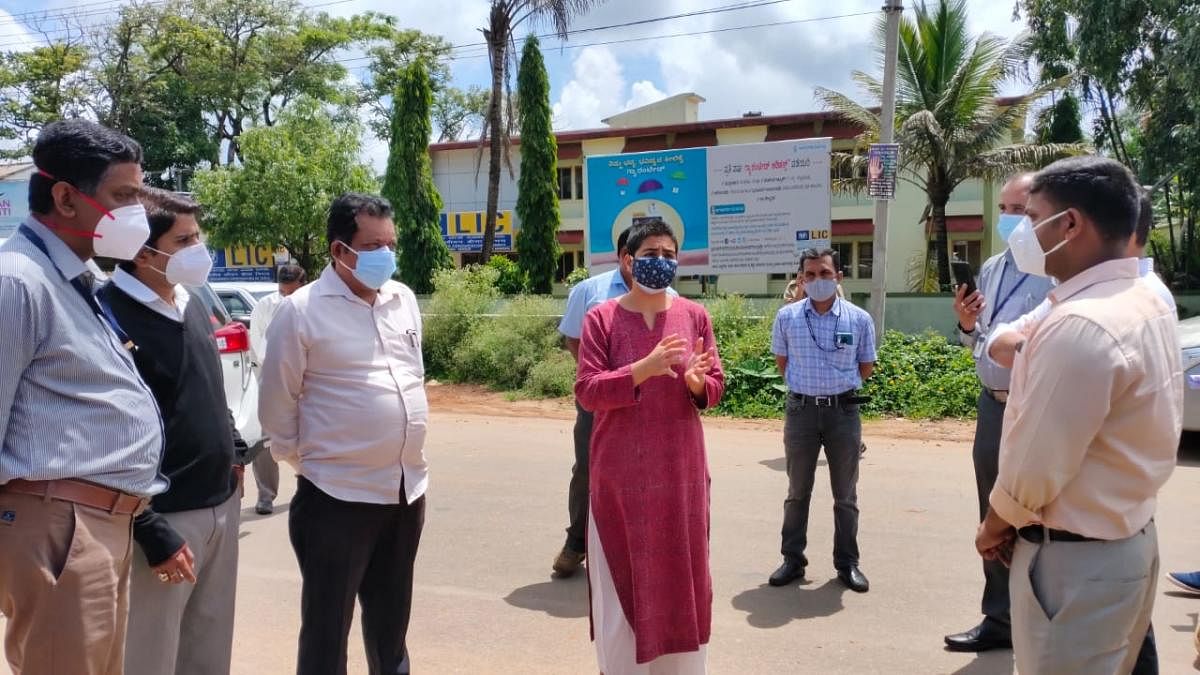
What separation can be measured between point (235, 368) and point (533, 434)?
14.1 ft

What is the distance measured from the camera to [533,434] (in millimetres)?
10531

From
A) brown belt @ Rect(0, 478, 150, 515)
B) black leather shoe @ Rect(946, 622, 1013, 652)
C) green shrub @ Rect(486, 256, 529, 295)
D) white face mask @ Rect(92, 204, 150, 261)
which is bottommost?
black leather shoe @ Rect(946, 622, 1013, 652)

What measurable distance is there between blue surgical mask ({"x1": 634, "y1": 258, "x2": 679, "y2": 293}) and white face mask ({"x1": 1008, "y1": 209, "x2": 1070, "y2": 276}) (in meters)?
1.22

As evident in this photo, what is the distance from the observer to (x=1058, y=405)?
2418 millimetres

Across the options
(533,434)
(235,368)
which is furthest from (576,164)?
(235,368)

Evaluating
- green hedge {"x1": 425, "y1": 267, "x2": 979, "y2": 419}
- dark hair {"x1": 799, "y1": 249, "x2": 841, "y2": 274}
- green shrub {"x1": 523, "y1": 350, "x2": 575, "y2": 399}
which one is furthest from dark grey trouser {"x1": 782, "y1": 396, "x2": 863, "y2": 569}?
green shrub {"x1": 523, "y1": 350, "x2": 575, "y2": 399}

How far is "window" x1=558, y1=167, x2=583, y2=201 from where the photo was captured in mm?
29281

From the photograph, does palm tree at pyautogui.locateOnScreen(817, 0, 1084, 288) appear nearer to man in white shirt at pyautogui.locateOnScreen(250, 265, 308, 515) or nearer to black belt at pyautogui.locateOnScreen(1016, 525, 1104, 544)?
man in white shirt at pyautogui.locateOnScreen(250, 265, 308, 515)

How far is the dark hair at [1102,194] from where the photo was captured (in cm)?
255

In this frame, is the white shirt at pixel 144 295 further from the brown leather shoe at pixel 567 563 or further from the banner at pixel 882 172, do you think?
the banner at pixel 882 172

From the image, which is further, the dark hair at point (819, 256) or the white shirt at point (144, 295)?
the dark hair at point (819, 256)

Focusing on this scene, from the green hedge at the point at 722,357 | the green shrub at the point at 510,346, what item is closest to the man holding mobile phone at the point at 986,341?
the green hedge at the point at 722,357

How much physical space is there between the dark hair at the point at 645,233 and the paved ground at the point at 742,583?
1987 mm

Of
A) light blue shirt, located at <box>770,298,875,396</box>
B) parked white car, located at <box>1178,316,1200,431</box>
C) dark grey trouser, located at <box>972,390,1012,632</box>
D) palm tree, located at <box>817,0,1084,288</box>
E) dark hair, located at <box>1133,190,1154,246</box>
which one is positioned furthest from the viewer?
palm tree, located at <box>817,0,1084,288</box>
